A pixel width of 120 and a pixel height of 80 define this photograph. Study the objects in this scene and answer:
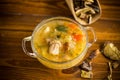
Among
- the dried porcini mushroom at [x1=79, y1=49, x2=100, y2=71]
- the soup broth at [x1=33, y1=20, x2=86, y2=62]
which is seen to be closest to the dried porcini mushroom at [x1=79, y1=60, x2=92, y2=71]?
the dried porcini mushroom at [x1=79, y1=49, x2=100, y2=71]

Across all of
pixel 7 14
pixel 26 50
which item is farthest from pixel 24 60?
pixel 7 14

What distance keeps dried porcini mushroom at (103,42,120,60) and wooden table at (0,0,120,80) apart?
1.3 inches

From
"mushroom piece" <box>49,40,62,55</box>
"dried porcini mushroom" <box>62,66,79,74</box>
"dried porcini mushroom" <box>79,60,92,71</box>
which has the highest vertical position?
"mushroom piece" <box>49,40,62,55</box>

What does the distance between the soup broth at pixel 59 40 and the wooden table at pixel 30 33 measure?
0.11m

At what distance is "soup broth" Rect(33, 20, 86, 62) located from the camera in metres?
1.39

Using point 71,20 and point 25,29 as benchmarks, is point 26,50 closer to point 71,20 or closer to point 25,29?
point 25,29

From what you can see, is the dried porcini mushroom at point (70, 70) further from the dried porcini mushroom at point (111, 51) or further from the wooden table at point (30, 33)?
the dried porcini mushroom at point (111, 51)

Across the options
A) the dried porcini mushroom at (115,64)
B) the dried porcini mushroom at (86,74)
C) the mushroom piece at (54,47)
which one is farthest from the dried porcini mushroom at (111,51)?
the mushroom piece at (54,47)

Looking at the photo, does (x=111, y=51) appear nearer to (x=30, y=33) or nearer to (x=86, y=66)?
(x=86, y=66)

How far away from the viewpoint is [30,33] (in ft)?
5.13

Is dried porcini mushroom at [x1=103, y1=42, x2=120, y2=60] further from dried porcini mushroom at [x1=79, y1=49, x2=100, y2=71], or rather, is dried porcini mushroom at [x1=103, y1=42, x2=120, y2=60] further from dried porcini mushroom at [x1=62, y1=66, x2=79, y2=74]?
dried porcini mushroom at [x1=62, y1=66, x2=79, y2=74]

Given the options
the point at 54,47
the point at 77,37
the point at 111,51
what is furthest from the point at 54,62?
the point at 111,51

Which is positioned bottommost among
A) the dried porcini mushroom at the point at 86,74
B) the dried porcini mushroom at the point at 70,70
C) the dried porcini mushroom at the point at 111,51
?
the dried porcini mushroom at the point at 86,74

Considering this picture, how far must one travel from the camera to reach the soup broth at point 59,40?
1391 mm
